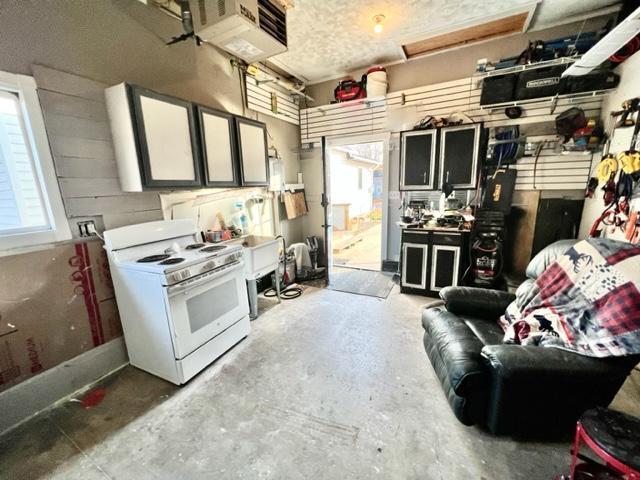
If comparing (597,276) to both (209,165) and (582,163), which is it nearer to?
(582,163)

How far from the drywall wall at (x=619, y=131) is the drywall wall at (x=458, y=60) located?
792 millimetres

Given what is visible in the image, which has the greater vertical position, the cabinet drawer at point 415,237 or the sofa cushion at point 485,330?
the cabinet drawer at point 415,237

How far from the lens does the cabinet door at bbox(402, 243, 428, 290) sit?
334 centimetres

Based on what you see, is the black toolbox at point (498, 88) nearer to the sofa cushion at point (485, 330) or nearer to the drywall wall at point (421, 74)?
the drywall wall at point (421, 74)

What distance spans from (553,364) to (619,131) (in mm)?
2574

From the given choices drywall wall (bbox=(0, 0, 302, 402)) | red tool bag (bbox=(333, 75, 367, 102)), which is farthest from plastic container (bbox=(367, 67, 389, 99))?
drywall wall (bbox=(0, 0, 302, 402))

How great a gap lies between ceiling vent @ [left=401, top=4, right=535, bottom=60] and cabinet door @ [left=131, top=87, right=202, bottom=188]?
9.26ft

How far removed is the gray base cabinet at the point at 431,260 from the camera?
124 inches

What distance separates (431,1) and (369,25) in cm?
64

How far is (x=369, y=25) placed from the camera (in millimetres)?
2803

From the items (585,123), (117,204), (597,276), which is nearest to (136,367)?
(117,204)

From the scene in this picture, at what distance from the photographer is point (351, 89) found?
3912 millimetres

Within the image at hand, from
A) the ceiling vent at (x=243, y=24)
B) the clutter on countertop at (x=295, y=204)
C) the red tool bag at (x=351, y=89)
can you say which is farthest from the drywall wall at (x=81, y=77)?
the red tool bag at (x=351, y=89)

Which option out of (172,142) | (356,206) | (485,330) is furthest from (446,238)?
(356,206)
